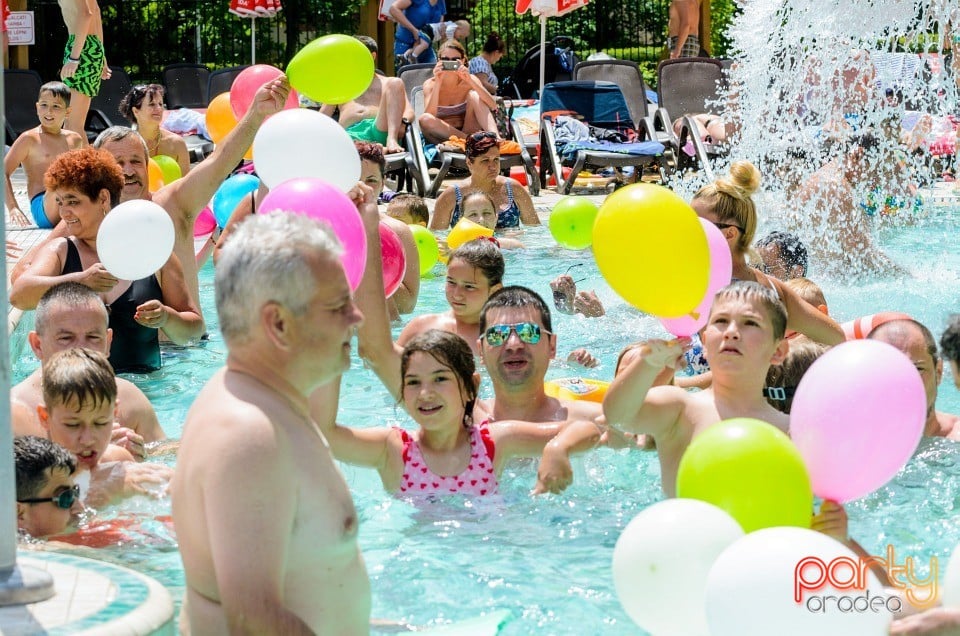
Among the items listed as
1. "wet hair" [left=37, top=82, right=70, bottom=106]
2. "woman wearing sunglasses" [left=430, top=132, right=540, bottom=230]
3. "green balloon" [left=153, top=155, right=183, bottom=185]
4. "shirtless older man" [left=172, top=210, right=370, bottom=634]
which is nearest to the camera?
"shirtless older man" [left=172, top=210, right=370, bottom=634]

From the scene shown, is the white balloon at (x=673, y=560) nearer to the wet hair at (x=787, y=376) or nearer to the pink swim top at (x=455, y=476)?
the pink swim top at (x=455, y=476)

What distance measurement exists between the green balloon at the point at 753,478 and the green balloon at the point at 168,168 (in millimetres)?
7605

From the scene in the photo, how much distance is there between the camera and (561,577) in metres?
4.42

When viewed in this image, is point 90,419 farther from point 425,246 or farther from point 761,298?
point 425,246

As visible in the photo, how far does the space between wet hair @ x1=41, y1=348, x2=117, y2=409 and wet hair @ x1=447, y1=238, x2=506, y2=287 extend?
2.10 metres

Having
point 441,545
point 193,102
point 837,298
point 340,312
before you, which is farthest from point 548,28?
point 340,312

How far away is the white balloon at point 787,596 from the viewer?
2623 millimetres

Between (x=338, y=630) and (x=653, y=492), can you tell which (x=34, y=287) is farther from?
(x=338, y=630)

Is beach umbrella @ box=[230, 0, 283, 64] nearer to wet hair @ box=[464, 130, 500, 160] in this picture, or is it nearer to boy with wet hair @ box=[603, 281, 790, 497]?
wet hair @ box=[464, 130, 500, 160]

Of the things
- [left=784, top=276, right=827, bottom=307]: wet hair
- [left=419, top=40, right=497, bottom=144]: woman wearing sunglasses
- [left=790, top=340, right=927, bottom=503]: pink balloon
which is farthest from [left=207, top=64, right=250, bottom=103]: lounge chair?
[left=790, top=340, right=927, bottom=503]: pink balloon

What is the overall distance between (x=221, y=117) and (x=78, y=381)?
12.3 feet

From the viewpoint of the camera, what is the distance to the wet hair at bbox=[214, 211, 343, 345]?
95.1 inches

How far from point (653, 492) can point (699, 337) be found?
101 cm

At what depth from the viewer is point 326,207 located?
3.61 metres
